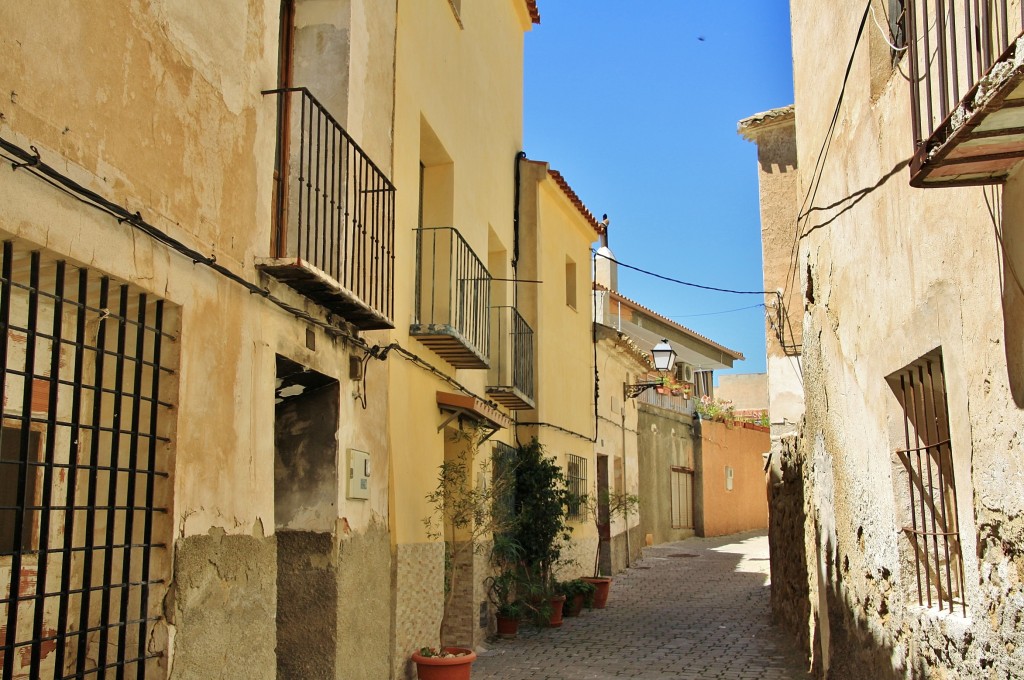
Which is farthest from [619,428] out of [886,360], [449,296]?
[886,360]

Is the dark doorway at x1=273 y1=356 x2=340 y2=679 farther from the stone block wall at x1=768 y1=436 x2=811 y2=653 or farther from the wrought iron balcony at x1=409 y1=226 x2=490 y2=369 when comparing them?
the stone block wall at x1=768 y1=436 x2=811 y2=653

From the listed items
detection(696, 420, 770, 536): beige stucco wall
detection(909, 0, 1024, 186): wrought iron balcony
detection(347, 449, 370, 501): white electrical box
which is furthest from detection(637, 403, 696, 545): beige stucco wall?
detection(909, 0, 1024, 186): wrought iron balcony

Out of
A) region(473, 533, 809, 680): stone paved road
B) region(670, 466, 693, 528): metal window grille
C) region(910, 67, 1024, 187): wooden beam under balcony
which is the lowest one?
region(473, 533, 809, 680): stone paved road

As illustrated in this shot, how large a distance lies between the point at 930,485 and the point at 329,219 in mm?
4309

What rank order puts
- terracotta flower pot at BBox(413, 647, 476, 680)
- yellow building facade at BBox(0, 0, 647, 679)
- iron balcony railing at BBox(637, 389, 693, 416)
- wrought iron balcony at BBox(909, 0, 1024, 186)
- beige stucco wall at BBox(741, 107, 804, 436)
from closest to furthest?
wrought iron balcony at BBox(909, 0, 1024, 186), yellow building facade at BBox(0, 0, 647, 679), terracotta flower pot at BBox(413, 647, 476, 680), beige stucco wall at BBox(741, 107, 804, 436), iron balcony railing at BBox(637, 389, 693, 416)

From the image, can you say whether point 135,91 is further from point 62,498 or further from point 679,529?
point 679,529

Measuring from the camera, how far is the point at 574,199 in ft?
56.0

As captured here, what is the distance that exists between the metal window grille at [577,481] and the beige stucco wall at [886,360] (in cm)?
660

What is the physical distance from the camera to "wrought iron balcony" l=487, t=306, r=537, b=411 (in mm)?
12945

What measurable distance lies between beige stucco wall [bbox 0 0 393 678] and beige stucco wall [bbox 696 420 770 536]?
2434 centimetres

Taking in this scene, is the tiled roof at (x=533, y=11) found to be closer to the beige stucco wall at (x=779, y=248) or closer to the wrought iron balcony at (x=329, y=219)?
the beige stucco wall at (x=779, y=248)

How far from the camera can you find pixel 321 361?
685 centimetres

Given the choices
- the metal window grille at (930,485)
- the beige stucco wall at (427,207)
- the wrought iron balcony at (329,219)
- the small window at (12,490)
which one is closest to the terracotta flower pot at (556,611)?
the beige stucco wall at (427,207)

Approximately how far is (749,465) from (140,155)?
31.2 m
